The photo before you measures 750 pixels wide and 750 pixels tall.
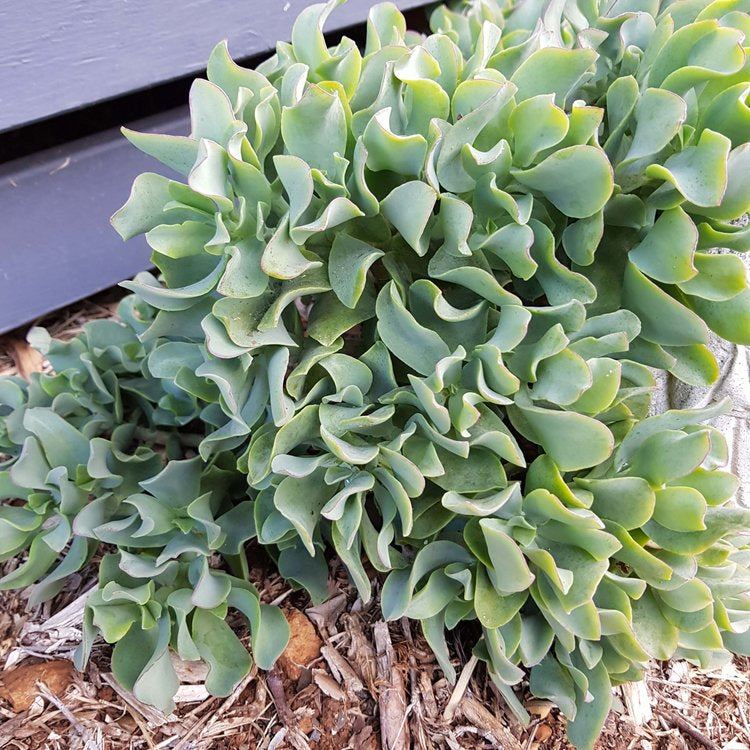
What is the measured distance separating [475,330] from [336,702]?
690mm

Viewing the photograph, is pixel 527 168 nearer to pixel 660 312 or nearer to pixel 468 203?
pixel 468 203

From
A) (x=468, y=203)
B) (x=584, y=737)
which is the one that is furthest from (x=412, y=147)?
(x=584, y=737)

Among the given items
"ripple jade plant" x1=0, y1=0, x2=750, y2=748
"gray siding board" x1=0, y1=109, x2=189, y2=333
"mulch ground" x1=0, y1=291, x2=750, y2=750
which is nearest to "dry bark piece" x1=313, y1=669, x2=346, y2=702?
"mulch ground" x1=0, y1=291, x2=750, y2=750

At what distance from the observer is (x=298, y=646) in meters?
1.33

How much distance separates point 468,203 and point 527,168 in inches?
3.8

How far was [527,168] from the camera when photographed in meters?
1.04

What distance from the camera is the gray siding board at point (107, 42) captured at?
1.60 meters

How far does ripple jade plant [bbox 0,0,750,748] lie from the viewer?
990mm

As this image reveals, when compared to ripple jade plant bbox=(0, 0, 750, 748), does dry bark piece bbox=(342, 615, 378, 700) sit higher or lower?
lower

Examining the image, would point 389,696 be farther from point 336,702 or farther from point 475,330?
point 475,330

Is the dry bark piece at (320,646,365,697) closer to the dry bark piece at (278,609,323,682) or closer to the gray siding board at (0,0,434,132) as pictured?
the dry bark piece at (278,609,323,682)

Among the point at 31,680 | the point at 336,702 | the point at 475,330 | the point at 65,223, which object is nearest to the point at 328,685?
the point at 336,702

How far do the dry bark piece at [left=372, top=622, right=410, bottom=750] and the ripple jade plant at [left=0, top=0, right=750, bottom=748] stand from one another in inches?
5.1

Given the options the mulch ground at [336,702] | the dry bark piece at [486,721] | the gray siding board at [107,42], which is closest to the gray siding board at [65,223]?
the gray siding board at [107,42]
